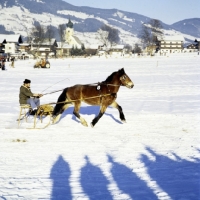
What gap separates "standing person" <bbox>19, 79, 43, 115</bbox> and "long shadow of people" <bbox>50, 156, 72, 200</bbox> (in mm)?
3555

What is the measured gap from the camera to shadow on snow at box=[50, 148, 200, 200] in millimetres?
4727

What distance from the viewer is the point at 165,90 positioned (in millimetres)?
17484

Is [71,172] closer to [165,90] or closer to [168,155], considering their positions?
[168,155]

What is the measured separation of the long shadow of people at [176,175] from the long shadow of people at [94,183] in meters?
0.81

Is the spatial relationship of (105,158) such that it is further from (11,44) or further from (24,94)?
(11,44)

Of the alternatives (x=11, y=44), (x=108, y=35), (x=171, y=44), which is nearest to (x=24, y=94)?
(x=11, y=44)

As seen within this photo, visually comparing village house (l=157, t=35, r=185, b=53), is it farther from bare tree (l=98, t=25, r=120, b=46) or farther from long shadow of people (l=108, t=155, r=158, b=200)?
long shadow of people (l=108, t=155, r=158, b=200)

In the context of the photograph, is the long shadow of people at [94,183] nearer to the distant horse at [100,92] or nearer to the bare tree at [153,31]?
the distant horse at [100,92]

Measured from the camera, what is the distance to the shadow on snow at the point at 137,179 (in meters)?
4.73

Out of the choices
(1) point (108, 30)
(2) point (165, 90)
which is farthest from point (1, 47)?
(2) point (165, 90)

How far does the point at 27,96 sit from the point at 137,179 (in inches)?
208

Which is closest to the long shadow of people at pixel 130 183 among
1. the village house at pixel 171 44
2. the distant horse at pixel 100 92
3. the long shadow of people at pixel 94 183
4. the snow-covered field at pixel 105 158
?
the snow-covered field at pixel 105 158

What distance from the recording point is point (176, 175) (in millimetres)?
5445

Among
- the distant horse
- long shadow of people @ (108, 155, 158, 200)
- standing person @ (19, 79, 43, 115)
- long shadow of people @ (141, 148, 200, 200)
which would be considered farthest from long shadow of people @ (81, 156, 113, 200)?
standing person @ (19, 79, 43, 115)
